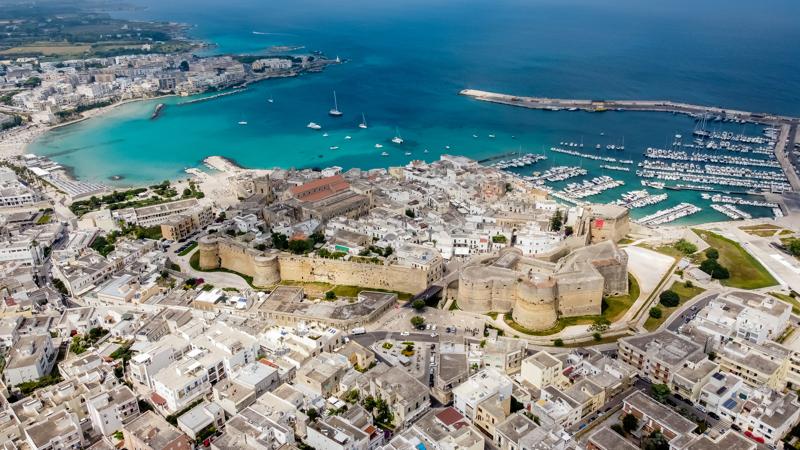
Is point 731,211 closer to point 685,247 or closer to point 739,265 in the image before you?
point 685,247

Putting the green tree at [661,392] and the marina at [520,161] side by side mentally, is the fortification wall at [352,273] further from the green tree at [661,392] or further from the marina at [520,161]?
the marina at [520,161]

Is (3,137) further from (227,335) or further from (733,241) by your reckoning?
(733,241)

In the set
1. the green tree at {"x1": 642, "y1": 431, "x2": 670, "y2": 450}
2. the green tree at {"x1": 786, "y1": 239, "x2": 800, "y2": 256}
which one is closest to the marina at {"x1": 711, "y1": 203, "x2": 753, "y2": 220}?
the green tree at {"x1": 786, "y1": 239, "x2": 800, "y2": 256}

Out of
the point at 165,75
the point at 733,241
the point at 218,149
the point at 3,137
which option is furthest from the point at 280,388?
the point at 165,75

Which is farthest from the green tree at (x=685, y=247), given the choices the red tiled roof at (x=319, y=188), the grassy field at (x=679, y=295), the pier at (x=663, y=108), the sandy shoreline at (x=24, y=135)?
the sandy shoreline at (x=24, y=135)

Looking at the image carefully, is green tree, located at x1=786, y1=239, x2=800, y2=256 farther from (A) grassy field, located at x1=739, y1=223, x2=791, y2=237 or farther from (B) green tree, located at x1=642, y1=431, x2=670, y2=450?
(B) green tree, located at x1=642, y1=431, x2=670, y2=450
